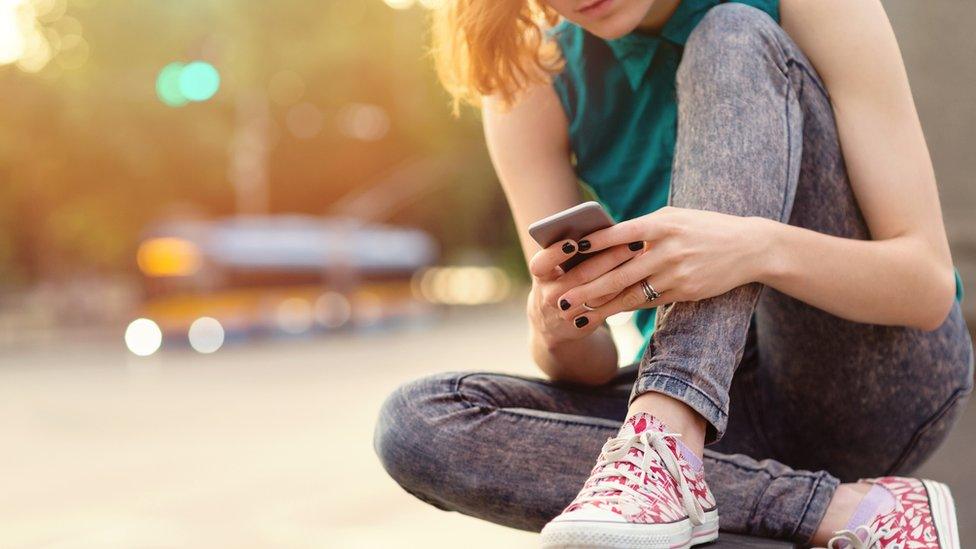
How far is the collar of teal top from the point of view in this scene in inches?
76.9

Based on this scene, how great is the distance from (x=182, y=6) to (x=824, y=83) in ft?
58.0

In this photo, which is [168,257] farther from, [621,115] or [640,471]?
[640,471]

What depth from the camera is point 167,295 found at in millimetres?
15453

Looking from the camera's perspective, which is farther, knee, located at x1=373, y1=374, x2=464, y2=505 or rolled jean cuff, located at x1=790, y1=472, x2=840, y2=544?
knee, located at x1=373, y1=374, x2=464, y2=505

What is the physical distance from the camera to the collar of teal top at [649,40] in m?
1.95

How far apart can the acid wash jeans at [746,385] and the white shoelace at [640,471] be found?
0.24 ft

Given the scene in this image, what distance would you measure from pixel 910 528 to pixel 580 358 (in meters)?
0.63

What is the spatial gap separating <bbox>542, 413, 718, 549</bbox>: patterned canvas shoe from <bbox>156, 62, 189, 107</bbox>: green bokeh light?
657 inches

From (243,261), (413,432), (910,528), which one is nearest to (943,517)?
(910,528)

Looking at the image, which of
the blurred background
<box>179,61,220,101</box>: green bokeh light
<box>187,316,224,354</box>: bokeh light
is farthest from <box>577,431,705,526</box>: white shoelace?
<box>179,61,220,101</box>: green bokeh light

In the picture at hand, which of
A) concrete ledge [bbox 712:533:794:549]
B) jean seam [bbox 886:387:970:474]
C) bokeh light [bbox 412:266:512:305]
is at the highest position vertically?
jean seam [bbox 886:387:970:474]

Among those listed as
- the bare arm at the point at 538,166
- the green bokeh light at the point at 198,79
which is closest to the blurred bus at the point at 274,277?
the green bokeh light at the point at 198,79

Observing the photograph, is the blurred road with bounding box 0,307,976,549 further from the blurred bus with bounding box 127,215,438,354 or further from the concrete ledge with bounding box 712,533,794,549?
the blurred bus with bounding box 127,215,438,354

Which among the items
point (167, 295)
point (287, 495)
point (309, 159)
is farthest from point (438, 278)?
point (287, 495)
